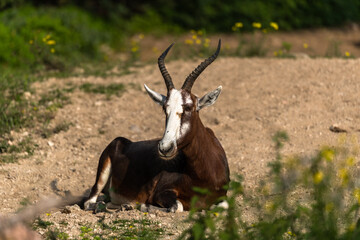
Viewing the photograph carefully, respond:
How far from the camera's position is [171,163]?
762cm

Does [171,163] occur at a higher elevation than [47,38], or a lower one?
lower

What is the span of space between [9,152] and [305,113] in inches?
177

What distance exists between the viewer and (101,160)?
8.41 m

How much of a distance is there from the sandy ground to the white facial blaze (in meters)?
0.88

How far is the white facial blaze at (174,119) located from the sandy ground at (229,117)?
0.88 metres

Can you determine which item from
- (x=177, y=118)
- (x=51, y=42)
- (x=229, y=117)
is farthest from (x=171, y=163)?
(x=51, y=42)

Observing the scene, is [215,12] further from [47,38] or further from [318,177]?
[318,177]

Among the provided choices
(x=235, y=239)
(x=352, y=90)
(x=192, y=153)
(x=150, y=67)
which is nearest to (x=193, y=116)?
(x=192, y=153)

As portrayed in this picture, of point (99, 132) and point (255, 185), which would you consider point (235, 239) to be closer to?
point (255, 185)

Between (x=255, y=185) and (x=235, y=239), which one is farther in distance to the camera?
(x=255, y=185)

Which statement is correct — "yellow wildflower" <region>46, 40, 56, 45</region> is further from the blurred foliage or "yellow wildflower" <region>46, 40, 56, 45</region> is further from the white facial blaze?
the white facial blaze

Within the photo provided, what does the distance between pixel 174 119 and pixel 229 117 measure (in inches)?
140

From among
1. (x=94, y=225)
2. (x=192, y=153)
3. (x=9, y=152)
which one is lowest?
(x=9, y=152)

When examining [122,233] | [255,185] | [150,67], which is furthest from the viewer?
[150,67]
